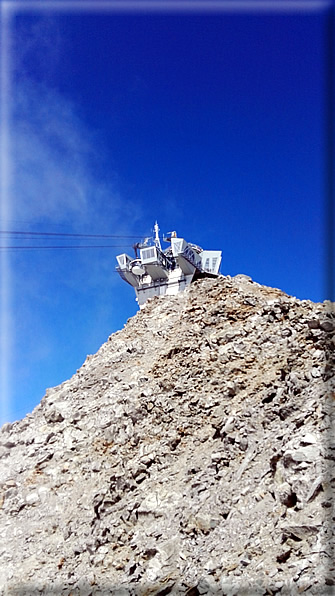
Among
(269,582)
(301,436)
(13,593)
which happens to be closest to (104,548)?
(13,593)

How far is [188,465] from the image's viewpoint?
13.6m

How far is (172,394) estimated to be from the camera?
17125 millimetres

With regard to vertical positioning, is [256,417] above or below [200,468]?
above

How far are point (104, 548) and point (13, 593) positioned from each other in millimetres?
2869

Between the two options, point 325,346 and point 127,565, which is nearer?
point 127,565

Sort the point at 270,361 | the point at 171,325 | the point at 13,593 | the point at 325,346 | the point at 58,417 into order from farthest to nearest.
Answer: the point at 171,325, the point at 58,417, the point at 270,361, the point at 325,346, the point at 13,593

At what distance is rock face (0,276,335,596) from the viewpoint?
9391 mm

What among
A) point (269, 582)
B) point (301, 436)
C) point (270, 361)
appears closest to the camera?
point (269, 582)

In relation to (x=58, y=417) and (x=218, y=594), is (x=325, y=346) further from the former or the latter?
(x=58, y=417)

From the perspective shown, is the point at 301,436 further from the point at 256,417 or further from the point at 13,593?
the point at 13,593

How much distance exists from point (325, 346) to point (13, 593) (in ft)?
39.9

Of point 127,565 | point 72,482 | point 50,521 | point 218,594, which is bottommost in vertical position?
point 218,594

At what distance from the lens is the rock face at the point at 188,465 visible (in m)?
9.39

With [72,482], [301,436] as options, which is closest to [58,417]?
[72,482]
